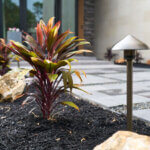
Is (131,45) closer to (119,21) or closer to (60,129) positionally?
(60,129)

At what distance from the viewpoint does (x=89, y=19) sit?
33.3 ft

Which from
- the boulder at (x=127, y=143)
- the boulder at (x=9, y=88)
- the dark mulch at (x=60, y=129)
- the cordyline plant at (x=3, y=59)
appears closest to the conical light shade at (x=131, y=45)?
the boulder at (x=127, y=143)

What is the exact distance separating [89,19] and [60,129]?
361 inches

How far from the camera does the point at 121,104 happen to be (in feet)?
7.59

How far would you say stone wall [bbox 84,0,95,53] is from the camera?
9.95m

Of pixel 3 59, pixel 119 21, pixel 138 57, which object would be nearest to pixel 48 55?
pixel 3 59

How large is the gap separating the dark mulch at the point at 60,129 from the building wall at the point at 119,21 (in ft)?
21.5

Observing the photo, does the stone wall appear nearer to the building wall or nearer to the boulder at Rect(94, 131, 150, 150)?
the building wall

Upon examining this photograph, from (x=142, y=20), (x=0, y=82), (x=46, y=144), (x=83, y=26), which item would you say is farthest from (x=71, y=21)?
(x=46, y=144)

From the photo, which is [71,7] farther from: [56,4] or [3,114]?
[3,114]

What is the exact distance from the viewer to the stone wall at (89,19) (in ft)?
32.6

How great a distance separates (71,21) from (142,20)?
3317mm

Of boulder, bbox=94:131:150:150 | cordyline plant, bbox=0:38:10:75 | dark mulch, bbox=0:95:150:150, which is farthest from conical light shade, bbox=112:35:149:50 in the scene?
cordyline plant, bbox=0:38:10:75

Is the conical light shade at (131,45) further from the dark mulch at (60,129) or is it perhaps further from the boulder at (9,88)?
the boulder at (9,88)
